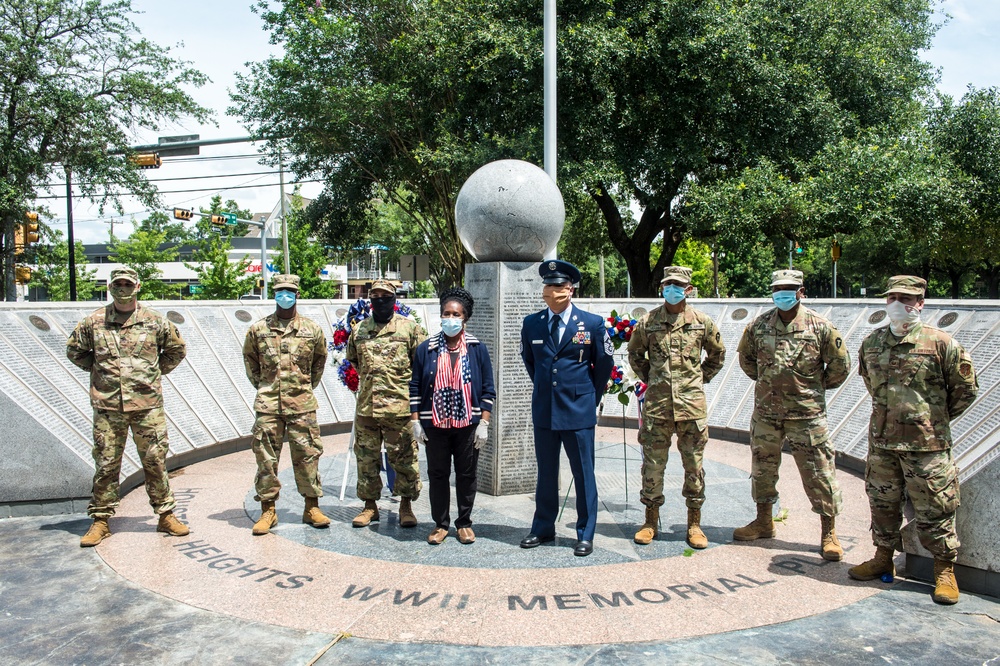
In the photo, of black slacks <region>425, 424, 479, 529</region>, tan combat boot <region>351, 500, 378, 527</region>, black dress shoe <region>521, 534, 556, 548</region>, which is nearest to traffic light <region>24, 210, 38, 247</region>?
tan combat boot <region>351, 500, 378, 527</region>

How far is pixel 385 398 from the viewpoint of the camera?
6113 millimetres

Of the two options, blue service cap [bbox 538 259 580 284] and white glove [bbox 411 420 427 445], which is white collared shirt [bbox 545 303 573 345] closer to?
blue service cap [bbox 538 259 580 284]

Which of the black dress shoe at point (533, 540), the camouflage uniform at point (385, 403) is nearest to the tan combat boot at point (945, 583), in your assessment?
the black dress shoe at point (533, 540)

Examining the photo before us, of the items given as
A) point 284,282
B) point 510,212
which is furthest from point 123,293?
point 510,212

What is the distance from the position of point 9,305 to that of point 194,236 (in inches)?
2701

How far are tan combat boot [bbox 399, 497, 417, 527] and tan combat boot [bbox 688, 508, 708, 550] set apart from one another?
2238 mm

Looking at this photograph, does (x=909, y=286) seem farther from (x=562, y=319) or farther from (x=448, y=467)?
(x=448, y=467)

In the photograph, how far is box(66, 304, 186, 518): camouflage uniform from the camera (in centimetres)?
598

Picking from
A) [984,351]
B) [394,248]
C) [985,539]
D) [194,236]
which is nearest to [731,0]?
[984,351]

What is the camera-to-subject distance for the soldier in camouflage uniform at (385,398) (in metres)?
6.12

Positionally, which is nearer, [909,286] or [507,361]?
[909,286]

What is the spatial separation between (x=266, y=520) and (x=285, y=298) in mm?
1818

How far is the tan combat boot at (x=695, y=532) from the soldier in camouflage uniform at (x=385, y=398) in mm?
2227

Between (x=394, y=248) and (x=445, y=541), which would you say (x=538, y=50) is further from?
(x=394, y=248)
